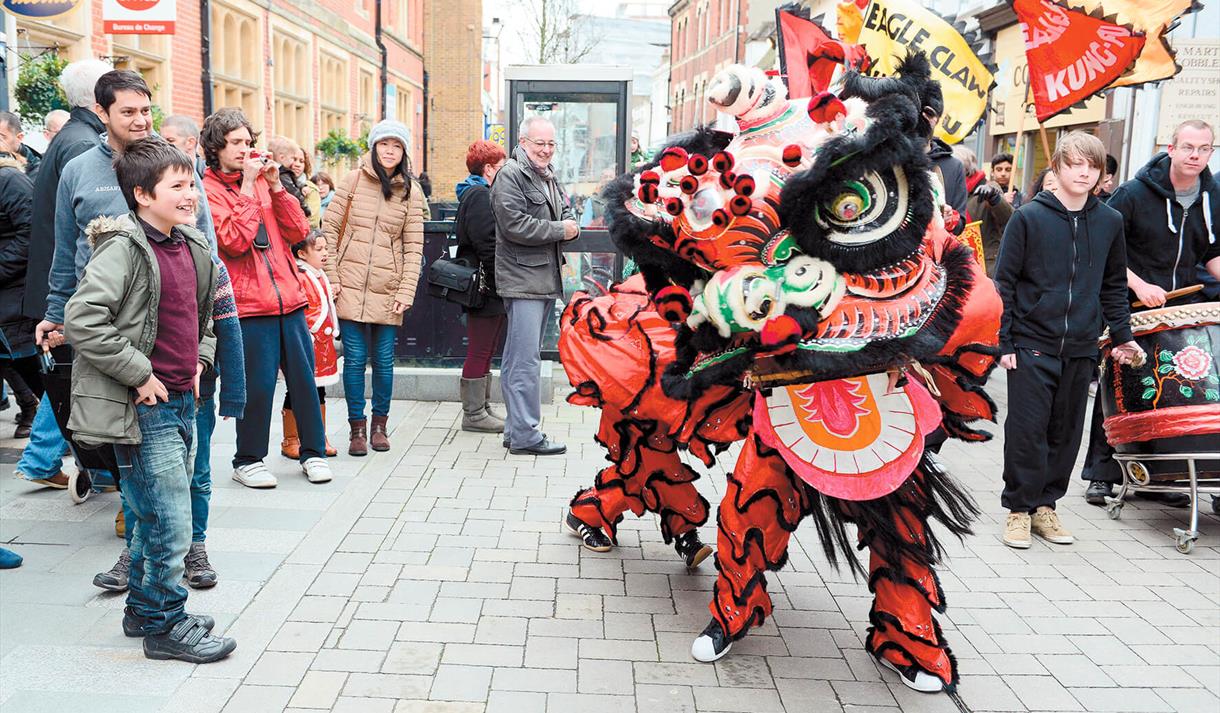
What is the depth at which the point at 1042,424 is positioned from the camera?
196 inches

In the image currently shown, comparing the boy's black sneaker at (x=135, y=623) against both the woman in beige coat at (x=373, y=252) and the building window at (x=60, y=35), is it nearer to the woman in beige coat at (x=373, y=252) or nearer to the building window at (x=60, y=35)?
the woman in beige coat at (x=373, y=252)

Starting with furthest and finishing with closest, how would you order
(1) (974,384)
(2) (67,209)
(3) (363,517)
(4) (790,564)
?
(3) (363,517)
(4) (790,564)
(2) (67,209)
(1) (974,384)

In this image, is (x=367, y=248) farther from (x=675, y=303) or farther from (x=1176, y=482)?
(x=1176, y=482)

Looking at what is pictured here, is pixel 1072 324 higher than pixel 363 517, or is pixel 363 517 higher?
pixel 1072 324

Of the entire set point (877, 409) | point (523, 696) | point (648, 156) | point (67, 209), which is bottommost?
point (523, 696)

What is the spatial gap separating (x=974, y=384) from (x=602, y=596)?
176cm

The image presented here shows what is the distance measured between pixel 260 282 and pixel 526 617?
96.2 inches

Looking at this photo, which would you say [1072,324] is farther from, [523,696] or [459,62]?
[459,62]

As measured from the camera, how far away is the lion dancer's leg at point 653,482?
4.22 m

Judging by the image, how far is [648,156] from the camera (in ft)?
12.2

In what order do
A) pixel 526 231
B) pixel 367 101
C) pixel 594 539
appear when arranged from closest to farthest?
pixel 594 539 < pixel 526 231 < pixel 367 101

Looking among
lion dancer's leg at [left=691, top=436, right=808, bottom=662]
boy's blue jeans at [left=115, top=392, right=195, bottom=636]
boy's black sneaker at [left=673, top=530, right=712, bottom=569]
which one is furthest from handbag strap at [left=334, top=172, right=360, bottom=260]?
lion dancer's leg at [left=691, top=436, right=808, bottom=662]

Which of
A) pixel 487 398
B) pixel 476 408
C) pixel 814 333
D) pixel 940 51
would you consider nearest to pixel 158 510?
pixel 814 333

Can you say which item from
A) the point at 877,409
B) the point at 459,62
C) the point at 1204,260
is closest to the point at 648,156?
the point at 877,409
